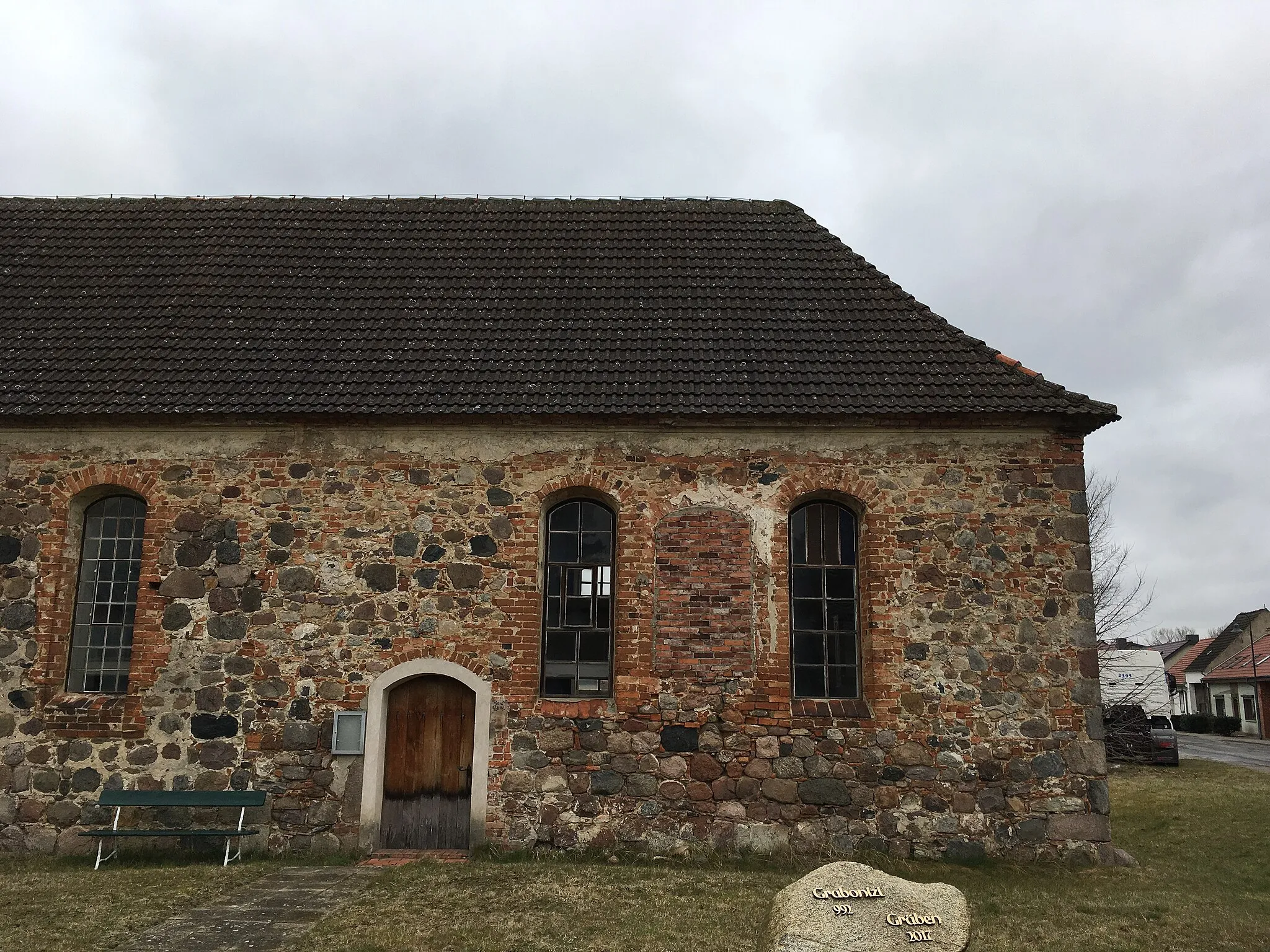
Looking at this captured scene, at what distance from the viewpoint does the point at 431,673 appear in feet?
32.0

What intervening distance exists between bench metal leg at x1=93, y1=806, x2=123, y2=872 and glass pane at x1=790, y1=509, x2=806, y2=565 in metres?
7.43

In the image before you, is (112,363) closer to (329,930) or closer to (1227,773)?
(329,930)

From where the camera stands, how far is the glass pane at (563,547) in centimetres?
1021

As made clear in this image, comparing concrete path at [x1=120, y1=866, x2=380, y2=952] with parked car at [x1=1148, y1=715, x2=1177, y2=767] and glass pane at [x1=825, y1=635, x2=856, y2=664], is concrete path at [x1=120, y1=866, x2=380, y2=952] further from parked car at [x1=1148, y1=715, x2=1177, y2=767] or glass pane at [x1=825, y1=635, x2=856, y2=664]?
parked car at [x1=1148, y1=715, x2=1177, y2=767]

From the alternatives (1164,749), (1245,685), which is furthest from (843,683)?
(1245,685)

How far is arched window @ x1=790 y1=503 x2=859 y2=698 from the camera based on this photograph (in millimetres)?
9906

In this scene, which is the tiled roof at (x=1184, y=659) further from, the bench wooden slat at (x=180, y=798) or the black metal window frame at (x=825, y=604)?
the bench wooden slat at (x=180, y=798)

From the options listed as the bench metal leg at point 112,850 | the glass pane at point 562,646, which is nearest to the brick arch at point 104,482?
the bench metal leg at point 112,850

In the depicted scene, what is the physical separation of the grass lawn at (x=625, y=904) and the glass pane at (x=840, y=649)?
2066mm

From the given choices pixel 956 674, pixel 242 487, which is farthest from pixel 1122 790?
pixel 242 487

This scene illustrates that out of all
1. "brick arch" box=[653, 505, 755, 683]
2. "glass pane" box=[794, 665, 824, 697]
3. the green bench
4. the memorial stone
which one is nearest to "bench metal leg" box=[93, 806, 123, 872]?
the green bench

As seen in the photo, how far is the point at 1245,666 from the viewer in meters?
43.2

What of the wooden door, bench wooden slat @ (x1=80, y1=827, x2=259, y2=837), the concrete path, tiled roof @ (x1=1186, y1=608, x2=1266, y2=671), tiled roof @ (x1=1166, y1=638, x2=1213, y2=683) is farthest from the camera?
tiled roof @ (x1=1166, y1=638, x2=1213, y2=683)

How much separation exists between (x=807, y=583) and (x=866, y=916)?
5551 millimetres
